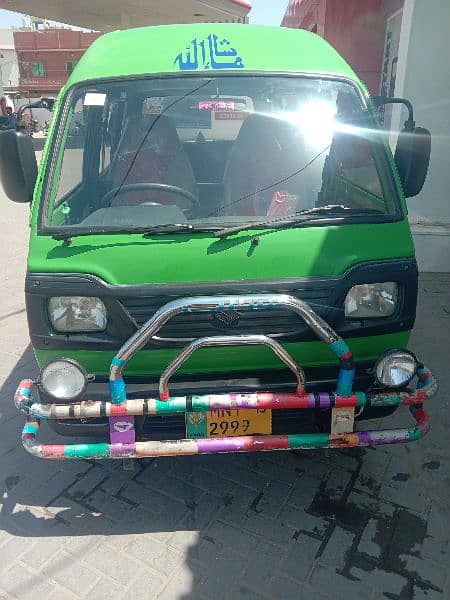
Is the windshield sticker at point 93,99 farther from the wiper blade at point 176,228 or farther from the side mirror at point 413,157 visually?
the side mirror at point 413,157

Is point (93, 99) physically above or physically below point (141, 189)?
above

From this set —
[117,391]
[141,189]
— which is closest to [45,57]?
[141,189]

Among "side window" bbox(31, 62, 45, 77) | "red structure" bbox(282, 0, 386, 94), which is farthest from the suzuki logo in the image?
"side window" bbox(31, 62, 45, 77)

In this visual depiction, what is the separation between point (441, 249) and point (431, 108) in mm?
1617

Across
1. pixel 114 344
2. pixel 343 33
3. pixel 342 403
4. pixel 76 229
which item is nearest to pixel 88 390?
pixel 114 344

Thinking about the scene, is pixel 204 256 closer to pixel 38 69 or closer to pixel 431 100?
pixel 431 100

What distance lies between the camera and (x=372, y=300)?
265cm

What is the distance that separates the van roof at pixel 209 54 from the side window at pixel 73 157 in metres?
0.21

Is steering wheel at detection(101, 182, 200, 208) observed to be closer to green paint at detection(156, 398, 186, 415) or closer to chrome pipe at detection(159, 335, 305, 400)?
chrome pipe at detection(159, 335, 305, 400)

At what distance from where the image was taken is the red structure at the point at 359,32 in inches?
335

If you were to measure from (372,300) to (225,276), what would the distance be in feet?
2.53

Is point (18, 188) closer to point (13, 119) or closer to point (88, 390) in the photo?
point (13, 119)

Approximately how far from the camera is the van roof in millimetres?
2986

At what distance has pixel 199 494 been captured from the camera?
299 centimetres
